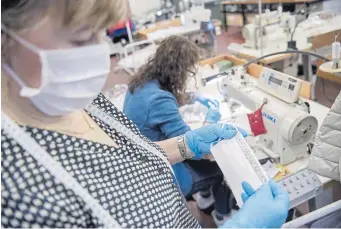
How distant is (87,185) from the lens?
66 cm

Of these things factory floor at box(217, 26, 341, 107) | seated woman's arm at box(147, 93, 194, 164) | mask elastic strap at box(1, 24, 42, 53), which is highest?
mask elastic strap at box(1, 24, 42, 53)

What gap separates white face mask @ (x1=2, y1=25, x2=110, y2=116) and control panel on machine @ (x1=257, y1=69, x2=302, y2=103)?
1.09 meters

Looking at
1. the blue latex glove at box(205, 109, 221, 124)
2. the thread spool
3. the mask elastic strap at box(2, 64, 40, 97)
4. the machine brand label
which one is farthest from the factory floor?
the mask elastic strap at box(2, 64, 40, 97)

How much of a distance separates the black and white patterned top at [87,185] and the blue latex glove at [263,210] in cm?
15

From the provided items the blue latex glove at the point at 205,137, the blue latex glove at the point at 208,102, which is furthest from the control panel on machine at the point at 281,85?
the blue latex glove at the point at 205,137

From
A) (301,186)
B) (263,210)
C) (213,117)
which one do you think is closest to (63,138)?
(263,210)

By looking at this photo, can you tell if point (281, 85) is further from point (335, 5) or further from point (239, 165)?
point (335, 5)

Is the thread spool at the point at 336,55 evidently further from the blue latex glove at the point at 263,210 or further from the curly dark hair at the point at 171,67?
the blue latex glove at the point at 263,210

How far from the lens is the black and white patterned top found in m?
0.58

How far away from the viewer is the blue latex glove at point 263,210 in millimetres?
804

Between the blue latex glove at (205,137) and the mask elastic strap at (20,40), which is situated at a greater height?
the mask elastic strap at (20,40)

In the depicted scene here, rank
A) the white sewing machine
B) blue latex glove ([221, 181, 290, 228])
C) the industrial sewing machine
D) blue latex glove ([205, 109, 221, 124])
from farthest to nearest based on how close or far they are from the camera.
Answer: the industrial sewing machine, blue latex glove ([205, 109, 221, 124]), the white sewing machine, blue latex glove ([221, 181, 290, 228])

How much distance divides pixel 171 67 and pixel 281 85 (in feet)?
1.86

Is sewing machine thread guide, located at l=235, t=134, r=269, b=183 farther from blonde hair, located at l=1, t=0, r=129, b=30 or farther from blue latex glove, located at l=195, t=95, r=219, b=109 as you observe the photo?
blue latex glove, located at l=195, t=95, r=219, b=109
